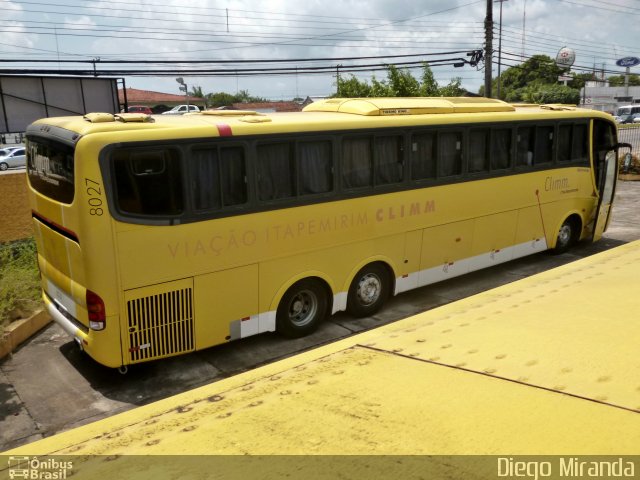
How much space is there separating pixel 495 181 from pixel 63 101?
1348 centimetres

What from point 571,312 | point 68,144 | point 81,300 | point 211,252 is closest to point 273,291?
point 211,252

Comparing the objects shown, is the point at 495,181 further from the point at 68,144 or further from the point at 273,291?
the point at 68,144

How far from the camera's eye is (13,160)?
33688mm

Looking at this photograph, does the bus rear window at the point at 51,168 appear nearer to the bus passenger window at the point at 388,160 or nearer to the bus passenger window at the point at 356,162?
the bus passenger window at the point at 356,162

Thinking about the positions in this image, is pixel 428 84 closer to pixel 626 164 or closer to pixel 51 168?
pixel 626 164

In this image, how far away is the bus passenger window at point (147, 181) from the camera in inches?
242

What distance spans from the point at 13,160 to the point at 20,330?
3017 centimetres

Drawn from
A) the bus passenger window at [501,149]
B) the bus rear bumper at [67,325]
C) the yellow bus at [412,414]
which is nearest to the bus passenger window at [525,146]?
the bus passenger window at [501,149]

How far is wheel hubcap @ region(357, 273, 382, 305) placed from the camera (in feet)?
29.0

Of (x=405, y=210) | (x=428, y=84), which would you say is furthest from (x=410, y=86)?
(x=405, y=210)

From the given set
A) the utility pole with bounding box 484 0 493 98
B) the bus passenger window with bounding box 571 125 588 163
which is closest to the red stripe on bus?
the bus passenger window with bounding box 571 125 588 163

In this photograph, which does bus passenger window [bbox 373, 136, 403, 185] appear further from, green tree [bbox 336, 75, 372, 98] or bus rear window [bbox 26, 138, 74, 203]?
green tree [bbox 336, 75, 372, 98]

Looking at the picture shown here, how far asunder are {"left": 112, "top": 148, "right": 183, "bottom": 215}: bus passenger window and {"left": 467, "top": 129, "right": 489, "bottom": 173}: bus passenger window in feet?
18.1

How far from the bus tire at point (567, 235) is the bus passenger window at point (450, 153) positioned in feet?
13.1
